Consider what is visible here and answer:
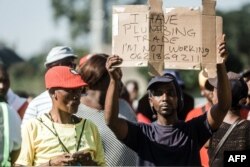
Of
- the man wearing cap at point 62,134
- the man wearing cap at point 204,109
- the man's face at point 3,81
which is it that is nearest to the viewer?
the man wearing cap at point 62,134

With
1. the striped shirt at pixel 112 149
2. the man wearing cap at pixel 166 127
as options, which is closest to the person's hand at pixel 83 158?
the man wearing cap at pixel 166 127

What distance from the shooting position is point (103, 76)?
806 centimetres

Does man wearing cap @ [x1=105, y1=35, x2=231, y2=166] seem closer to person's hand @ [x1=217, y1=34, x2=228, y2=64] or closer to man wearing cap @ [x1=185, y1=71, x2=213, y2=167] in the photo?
person's hand @ [x1=217, y1=34, x2=228, y2=64]

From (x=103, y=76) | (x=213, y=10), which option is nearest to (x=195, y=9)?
Answer: (x=213, y=10)

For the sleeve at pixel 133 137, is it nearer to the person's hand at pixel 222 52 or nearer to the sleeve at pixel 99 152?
the sleeve at pixel 99 152

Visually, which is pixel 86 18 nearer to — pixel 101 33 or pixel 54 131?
pixel 101 33

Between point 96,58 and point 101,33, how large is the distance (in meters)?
21.7

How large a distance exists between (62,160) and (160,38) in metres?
1.06

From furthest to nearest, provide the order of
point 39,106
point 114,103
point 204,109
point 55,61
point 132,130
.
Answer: point 204,109
point 55,61
point 39,106
point 132,130
point 114,103

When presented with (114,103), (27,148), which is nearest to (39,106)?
(27,148)

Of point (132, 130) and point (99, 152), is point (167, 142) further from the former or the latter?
point (99, 152)

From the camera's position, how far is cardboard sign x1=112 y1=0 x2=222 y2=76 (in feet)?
22.8

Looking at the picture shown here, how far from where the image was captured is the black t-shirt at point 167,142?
6906 millimetres

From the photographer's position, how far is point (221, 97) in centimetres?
698
